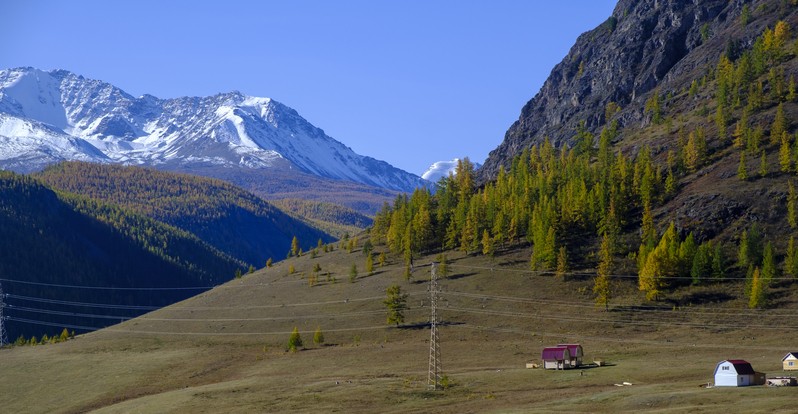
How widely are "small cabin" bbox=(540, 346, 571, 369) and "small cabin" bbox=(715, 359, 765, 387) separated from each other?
97.7 ft

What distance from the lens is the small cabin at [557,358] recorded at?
130 metres

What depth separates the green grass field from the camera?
108 m

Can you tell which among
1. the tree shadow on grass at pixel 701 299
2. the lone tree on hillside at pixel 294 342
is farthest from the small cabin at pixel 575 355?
the lone tree on hillside at pixel 294 342

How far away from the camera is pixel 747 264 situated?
170625 mm

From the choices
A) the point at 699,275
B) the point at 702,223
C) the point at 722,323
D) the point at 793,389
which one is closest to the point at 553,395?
the point at 793,389

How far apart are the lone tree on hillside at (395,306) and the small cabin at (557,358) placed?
46769 mm

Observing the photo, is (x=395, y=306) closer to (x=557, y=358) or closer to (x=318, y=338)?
(x=318, y=338)

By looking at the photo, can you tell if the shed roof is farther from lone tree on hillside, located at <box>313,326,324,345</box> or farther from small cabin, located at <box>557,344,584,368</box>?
lone tree on hillside, located at <box>313,326,324,345</box>

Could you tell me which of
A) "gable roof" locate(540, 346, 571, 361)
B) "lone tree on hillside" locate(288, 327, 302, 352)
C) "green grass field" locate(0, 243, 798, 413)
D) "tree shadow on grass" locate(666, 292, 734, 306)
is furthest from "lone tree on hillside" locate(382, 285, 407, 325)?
"tree shadow on grass" locate(666, 292, 734, 306)

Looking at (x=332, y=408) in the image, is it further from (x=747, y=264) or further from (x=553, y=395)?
(x=747, y=264)

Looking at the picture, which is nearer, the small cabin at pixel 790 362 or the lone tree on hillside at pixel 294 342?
the small cabin at pixel 790 362

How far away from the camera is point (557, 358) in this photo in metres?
130

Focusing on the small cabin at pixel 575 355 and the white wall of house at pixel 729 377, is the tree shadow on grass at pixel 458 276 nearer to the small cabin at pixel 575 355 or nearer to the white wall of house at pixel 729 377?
the small cabin at pixel 575 355

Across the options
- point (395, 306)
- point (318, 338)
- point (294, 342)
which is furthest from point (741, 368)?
point (294, 342)
